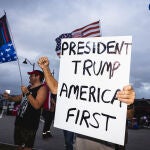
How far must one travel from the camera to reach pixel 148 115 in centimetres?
3594

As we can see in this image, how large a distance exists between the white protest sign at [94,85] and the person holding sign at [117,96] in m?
0.06

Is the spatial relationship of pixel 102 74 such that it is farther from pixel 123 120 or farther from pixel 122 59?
pixel 123 120

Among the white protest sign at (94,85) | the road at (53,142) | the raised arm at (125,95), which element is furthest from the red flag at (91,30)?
the raised arm at (125,95)

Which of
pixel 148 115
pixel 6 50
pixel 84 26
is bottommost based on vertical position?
pixel 148 115

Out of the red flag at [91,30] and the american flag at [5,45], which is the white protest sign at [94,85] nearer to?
the american flag at [5,45]

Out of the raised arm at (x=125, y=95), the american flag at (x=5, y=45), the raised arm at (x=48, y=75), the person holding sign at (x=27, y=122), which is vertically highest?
the american flag at (x=5, y=45)

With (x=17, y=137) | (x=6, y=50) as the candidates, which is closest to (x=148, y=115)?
(x=6, y=50)

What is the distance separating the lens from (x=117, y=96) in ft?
9.32

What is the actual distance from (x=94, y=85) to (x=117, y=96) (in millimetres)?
290

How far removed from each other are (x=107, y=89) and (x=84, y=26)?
388 inches

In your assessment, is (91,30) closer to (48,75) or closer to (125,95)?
(48,75)

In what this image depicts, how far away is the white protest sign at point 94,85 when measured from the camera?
2863mm

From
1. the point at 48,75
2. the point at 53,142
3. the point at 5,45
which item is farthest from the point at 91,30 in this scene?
the point at 48,75

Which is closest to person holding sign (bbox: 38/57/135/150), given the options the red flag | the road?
the road
